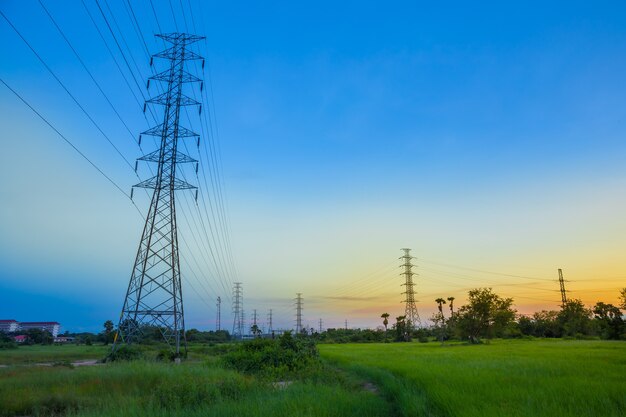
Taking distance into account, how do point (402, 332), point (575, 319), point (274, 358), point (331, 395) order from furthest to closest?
point (402, 332), point (575, 319), point (274, 358), point (331, 395)

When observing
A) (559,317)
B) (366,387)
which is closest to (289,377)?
(366,387)

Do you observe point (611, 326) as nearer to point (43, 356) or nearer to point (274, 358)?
point (274, 358)

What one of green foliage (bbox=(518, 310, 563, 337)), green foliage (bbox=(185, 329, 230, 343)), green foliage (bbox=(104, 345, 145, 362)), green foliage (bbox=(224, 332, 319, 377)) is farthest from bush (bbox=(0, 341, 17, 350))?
green foliage (bbox=(518, 310, 563, 337))

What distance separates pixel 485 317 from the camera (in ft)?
212

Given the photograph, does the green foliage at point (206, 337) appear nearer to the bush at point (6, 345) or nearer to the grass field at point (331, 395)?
the bush at point (6, 345)

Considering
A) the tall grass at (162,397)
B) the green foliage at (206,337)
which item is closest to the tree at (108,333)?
the green foliage at (206,337)

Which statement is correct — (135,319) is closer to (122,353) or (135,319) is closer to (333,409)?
(122,353)

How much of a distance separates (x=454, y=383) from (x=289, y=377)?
12.3 meters

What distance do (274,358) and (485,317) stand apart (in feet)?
155

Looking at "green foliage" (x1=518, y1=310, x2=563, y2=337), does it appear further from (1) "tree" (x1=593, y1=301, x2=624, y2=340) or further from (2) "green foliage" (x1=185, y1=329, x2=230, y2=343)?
(2) "green foliage" (x1=185, y1=329, x2=230, y2=343)

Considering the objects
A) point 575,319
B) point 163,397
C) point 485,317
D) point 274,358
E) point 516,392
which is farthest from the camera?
point 575,319

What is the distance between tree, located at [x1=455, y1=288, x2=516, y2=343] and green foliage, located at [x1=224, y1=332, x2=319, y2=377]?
41.6 meters

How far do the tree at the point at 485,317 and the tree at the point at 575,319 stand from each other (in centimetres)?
2362

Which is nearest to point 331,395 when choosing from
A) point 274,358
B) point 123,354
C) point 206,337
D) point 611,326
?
point 274,358
